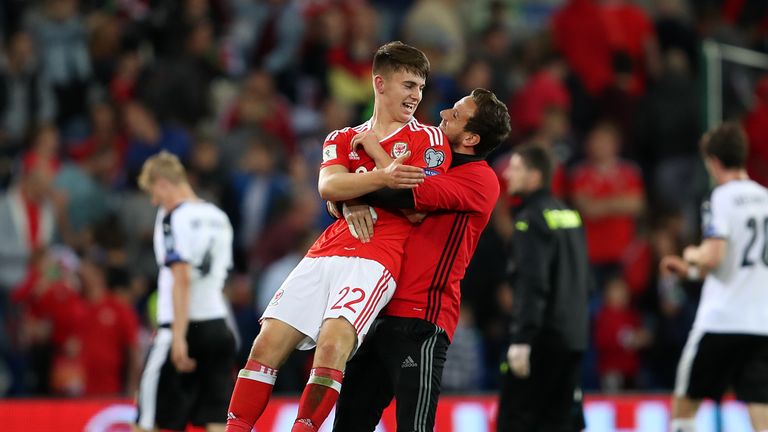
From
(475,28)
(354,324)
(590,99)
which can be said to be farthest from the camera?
(475,28)

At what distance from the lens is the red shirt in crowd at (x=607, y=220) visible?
13719 mm

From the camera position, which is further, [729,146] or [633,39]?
[633,39]

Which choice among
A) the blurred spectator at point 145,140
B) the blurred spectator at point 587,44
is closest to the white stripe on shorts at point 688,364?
the blurred spectator at point 145,140

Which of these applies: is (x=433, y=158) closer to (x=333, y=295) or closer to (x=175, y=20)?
(x=333, y=295)

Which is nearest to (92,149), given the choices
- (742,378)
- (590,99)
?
(590,99)

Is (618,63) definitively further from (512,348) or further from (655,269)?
(512,348)

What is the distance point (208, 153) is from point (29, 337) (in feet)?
8.62

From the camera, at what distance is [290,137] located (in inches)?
559

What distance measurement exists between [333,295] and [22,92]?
8982 mm

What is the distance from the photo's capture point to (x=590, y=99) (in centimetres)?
1511

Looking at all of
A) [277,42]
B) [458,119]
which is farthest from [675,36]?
[458,119]

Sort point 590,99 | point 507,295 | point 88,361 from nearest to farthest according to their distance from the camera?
point 88,361, point 507,295, point 590,99

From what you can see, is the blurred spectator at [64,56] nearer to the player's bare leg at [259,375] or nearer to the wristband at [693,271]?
the wristband at [693,271]

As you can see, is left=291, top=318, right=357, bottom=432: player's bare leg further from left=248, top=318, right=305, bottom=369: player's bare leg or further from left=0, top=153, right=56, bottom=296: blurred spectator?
left=0, top=153, right=56, bottom=296: blurred spectator
